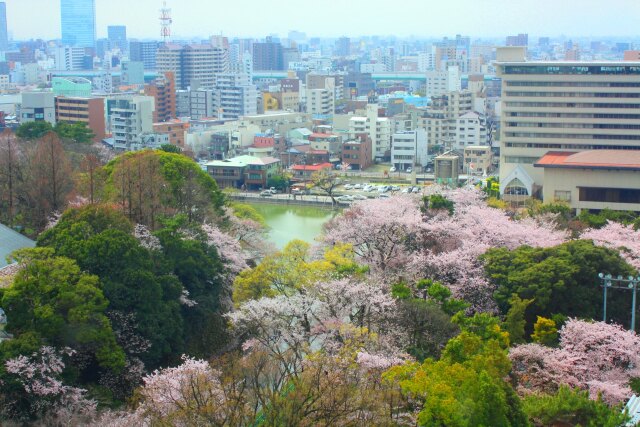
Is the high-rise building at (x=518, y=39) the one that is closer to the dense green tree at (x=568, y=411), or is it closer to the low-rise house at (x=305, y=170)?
the low-rise house at (x=305, y=170)

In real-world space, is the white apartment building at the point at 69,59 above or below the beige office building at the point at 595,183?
above

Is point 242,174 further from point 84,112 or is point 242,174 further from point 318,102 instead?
point 318,102

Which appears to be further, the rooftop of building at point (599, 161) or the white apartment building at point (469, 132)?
the white apartment building at point (469, 132)

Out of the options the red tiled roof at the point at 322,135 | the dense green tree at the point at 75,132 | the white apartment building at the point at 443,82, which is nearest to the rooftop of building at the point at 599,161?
the dense green tree at the point at 75,132

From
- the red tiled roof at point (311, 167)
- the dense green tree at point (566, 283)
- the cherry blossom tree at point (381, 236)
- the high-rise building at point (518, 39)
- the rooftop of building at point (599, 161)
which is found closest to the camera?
the dense green tree at point (566, 283)

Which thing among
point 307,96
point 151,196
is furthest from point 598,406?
point 307,96

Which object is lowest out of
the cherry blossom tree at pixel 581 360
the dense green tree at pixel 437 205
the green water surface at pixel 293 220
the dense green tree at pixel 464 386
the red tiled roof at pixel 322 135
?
the green water surface at pixel 293 220

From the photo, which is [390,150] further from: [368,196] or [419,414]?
[419,414]
